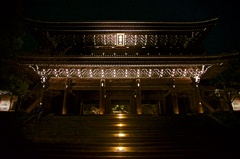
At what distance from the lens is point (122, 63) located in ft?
51.8

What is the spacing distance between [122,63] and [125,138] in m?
7.73

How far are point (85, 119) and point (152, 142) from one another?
5.37 meters

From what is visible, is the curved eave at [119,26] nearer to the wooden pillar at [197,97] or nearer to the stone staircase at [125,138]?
the wooden pillar at [197,97]

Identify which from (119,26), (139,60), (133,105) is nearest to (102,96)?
(133,105)

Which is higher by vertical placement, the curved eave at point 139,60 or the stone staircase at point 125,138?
the curved eave at point 139,60

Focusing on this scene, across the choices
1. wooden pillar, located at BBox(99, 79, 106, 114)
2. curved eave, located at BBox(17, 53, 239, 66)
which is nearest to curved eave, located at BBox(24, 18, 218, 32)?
curved eave, located at BBox(17, 53, 239, 66)

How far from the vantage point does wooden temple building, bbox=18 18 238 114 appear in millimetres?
15898

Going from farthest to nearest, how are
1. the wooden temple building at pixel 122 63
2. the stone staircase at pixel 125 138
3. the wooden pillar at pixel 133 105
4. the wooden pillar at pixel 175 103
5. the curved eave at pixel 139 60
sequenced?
the wooden pillar at pixel 133 105, the wooden pillar at pixel 175 103, the wooden temple building at pixel 122 63, the curved eave at pixel 139 60, the stone staircase at pixel 125 138

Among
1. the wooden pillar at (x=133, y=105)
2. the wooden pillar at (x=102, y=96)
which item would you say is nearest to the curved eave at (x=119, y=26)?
the wooden pillar at (x=102, y=96)

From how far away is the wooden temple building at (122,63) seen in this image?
15898 millimetres

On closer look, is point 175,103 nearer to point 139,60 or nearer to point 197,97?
point 197,97

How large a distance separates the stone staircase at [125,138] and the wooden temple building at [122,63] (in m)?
4.04

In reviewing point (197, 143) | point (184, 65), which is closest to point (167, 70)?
point (184, 65)

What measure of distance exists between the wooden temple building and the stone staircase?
13.2 feet
